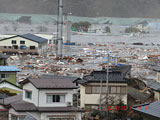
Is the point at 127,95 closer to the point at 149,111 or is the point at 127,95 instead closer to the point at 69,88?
the point at 69,88

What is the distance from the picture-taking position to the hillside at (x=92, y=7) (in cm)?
6332

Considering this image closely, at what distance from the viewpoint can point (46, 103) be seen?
326 centimetres

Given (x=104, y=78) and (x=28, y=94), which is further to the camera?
(x=104, y=78)

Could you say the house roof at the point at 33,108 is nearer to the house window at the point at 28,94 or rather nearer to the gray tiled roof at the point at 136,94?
the house window at the point at 28,94

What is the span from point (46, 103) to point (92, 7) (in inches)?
2680

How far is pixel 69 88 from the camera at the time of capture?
3.36 m

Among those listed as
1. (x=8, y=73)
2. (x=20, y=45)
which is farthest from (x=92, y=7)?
(x=8, y=73)

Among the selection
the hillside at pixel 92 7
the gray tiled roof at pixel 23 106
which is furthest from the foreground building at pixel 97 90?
the hillside at pixel 92 7

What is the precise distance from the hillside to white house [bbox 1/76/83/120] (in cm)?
5688

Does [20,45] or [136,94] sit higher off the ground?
[20,45]

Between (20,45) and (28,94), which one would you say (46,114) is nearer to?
(28,94)

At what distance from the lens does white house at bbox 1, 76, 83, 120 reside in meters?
3.17

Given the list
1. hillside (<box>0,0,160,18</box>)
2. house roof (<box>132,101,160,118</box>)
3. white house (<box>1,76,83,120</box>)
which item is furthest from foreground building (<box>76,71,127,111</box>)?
hillside (<box>0,0,160,18</box>)

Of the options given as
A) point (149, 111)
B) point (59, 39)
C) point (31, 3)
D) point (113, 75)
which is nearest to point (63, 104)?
point (149, 111)
